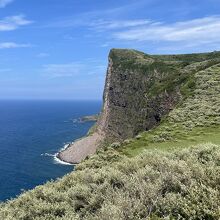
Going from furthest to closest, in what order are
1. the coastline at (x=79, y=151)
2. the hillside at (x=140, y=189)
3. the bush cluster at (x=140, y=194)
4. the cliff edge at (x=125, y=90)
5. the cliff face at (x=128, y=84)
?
the coastline at (x=79, y=151) → the cliff edge at (x=125, y=90) → the cliff face at (x=128, y=84) → the hillside at (x=140, y=189) → the bush cluster at (x=140, y=194)

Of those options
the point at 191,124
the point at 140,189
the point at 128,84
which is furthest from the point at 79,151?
the point at 140,189

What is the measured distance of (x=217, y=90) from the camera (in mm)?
50469

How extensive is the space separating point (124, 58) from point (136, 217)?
135872mm

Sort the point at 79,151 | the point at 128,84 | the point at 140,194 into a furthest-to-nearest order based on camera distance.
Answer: the point at 79,151 < the point at 128,84 < the point at 140,194

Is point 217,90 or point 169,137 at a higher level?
point 217,90

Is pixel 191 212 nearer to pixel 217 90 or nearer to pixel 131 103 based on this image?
pixel 217 90

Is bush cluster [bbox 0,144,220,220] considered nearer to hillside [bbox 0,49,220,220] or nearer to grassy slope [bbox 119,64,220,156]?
hillside [bbox 0,49,220,220]

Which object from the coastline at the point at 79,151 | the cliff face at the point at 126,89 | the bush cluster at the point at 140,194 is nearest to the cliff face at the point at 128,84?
the cliff face at the point at 126,89

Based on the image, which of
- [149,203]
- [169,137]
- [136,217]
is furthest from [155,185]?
[169,137]

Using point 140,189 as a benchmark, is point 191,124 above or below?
above

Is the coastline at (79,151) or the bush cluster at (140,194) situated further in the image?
the coastline at (79,151)

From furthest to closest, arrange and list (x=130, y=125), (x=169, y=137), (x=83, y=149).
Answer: (x=83, y=149) → (x=130, y=125) → (x=169, y=137)

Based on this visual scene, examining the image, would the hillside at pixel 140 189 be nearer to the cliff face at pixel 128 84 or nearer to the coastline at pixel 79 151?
the cliff face at pixel 128 84

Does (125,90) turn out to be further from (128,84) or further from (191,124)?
(191,124)
